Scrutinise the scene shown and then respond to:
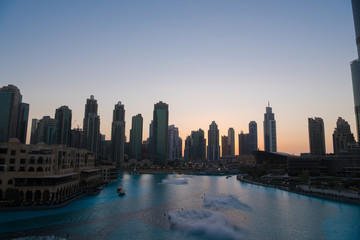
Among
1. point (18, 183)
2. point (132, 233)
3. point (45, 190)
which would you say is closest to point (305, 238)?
point (132, 233)

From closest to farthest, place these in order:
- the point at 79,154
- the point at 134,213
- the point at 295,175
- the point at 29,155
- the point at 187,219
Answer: the point at 187,219, the point at 134,213, the point at 29,155, the point at 79,154, the point at 295,175

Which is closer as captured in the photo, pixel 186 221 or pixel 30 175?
pixel 186 221

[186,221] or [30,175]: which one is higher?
[30,175]

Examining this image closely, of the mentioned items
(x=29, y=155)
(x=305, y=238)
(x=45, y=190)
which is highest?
(x=29, y=155)

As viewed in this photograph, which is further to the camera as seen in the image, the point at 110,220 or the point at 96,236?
the point at 110,220

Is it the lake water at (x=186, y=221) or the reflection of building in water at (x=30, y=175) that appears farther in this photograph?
the reflection of building in water at (x=30, y=175)

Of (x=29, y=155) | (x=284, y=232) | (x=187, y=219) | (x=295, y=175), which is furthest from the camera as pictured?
(x=295, y=175)

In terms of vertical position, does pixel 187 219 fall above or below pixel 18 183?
below

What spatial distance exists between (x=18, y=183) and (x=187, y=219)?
42556 millimetres

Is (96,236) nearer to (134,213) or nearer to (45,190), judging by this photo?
(134,213)

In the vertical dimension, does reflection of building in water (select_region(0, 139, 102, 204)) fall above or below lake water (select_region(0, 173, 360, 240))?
above

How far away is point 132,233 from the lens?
4650 centimetres

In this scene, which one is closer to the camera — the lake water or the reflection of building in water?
the lake water

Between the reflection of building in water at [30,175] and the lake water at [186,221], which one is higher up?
the reflection of building in water at [30,175]
